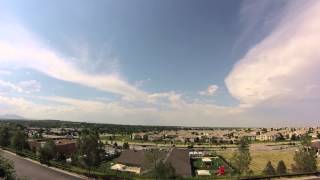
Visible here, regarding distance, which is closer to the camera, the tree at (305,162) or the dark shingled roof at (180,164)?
the tree at (305,162)

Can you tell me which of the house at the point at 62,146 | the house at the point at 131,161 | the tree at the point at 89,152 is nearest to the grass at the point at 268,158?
the house at the point at 131,161

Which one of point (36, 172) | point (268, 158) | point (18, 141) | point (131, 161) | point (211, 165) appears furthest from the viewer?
point (268, 158)

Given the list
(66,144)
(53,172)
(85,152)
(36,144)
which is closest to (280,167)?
(85,152)

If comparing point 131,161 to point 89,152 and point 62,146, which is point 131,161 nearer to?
point 62,146

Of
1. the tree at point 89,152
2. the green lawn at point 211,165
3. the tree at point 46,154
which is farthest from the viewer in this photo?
the green lawn at point 211,165

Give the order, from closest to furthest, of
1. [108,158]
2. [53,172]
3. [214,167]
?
1. [53,172]
2. [214,167]
3. [108,158]

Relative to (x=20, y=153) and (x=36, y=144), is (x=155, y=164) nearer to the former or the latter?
(x=20, y=153)

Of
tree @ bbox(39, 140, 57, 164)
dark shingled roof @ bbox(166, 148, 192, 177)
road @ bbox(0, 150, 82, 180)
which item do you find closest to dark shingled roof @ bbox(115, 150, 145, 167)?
dark shingled roof @ bbox(166, 148, 192, 177)

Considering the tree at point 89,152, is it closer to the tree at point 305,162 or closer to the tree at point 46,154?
the tree at point 46,154

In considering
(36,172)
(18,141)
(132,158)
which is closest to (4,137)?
(18,141)

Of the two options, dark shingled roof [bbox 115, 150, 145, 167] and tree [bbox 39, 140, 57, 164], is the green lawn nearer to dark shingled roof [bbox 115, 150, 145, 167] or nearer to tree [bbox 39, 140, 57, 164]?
dark shingled roof [bbox 115, 150, 145, 167]

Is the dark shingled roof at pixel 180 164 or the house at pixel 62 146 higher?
the house at pixel 62 146
